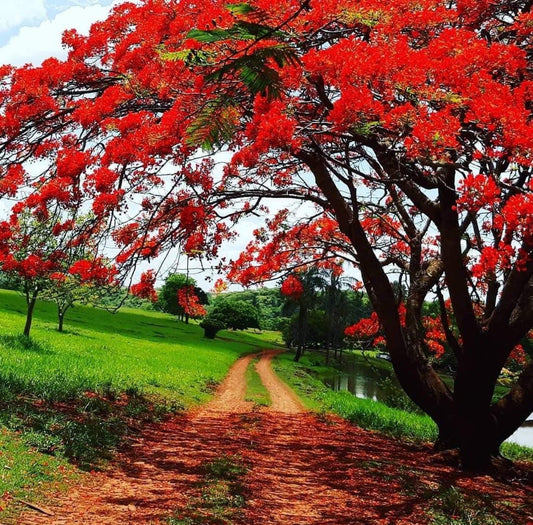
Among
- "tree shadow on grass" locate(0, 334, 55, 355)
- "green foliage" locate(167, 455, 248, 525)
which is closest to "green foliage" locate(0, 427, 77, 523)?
"green foliage" locate(167, 455, 248, 525)

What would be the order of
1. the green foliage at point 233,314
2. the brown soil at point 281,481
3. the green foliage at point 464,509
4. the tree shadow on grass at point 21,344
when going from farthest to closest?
1. the green foliage at point 233,314
2. the tree shadow on grass at point 21,344
3. the green foliage at point 464,509
4. the brown soil at point 281,481

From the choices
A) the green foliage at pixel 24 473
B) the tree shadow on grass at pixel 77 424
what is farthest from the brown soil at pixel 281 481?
the tree shadow on grass at pixel 77 424

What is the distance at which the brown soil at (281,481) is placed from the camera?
5.06 meters

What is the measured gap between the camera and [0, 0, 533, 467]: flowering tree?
5.55 m

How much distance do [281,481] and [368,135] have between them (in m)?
4.89

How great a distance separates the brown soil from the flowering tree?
148 centimetres

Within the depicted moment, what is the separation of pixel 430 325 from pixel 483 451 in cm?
695

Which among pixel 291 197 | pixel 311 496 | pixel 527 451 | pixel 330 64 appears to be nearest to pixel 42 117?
pixel 291 197

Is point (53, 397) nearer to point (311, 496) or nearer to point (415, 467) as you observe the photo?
point (311, 496)

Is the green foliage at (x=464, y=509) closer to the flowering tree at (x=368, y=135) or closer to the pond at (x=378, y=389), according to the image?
the flowering tree at (x=368, y=135)

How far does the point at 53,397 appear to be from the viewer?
8.77 meters

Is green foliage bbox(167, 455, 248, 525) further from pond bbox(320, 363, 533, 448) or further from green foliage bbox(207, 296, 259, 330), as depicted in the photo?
green foliage bbox(207, 296, 259, 330)

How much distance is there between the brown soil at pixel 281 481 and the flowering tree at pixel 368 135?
1478 mm

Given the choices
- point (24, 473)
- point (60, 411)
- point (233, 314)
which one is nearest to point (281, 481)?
point (24, 473)
